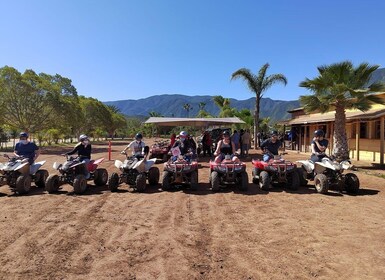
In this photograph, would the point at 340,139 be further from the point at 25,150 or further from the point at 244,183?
the point at 25,150

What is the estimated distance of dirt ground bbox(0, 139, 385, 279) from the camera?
3955 millimetres

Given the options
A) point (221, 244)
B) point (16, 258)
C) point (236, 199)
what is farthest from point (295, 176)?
point (16, 258)

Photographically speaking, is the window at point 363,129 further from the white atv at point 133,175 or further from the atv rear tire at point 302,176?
the white atv at point 133,175

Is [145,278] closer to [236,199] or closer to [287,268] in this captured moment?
[287,268]

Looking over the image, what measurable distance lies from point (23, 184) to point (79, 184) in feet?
4.62

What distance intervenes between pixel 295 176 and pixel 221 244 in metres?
4.70

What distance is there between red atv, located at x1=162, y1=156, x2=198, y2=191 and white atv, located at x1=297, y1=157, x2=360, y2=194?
3245mm

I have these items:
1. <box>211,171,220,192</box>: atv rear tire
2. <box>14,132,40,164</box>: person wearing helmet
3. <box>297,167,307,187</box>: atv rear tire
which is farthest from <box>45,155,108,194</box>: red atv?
<box>297,167,307,187</box>: atv rear tire

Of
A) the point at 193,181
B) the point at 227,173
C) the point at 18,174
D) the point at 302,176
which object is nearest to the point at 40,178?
the point at 18,174

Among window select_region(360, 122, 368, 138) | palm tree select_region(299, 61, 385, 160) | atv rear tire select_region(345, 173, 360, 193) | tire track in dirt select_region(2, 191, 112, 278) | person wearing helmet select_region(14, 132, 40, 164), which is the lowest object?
tire track in dirt select_region(2, 191, 112, 278)

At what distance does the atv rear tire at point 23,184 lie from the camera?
8.22 meters

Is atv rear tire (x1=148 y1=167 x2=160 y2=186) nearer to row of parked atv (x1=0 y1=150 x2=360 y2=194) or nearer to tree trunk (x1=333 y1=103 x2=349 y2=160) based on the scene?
row of parked atv (x1=0 y1=150 x2=360 y2=194)

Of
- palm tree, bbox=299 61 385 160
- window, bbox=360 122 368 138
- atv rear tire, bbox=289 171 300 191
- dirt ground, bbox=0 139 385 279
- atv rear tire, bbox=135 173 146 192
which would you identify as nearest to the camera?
dirt ground, bbox=0 139 385 279

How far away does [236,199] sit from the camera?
777 cm
